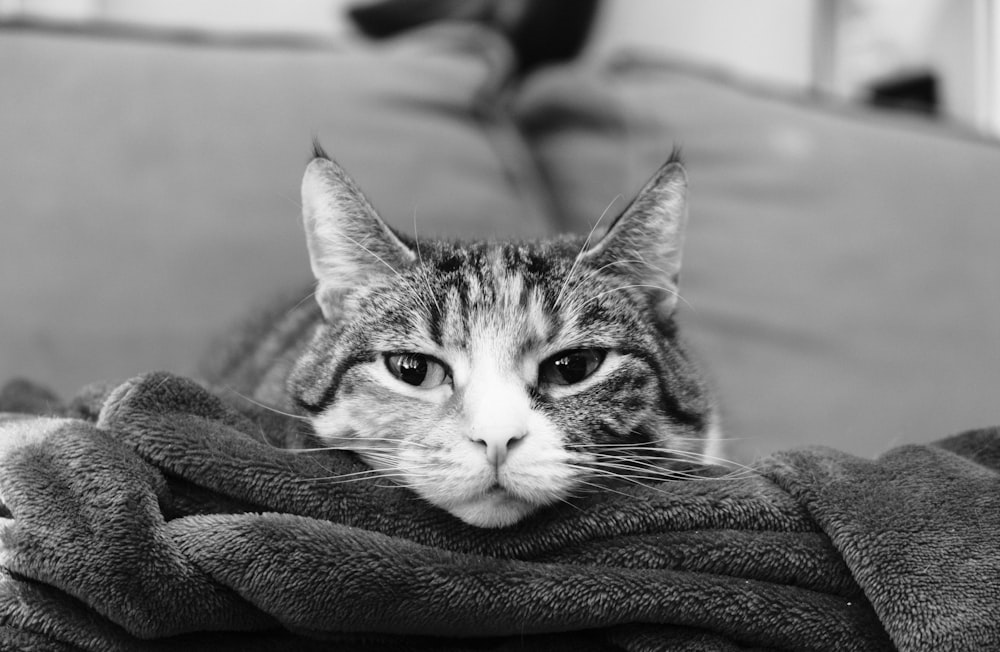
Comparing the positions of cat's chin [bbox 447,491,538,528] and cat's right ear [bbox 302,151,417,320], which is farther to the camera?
cat's right ear [bbox 302,151,417,320]

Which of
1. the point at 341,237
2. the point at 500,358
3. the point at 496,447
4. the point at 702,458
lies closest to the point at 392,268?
the point at 341,237

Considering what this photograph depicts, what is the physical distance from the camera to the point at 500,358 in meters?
0.86

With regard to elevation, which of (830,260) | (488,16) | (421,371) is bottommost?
(830,260)

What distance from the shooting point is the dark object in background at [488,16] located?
2.27 meters

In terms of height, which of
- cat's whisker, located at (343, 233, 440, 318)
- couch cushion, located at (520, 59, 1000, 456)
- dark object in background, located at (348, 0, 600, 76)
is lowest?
couch cushion, located at (520, 59, 1000, 456)

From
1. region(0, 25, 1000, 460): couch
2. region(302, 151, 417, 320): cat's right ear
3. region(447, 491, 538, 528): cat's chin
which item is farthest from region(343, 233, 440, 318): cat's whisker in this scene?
region(0, 25, 1000, 460): couch

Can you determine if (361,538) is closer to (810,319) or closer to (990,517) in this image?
(990,517)

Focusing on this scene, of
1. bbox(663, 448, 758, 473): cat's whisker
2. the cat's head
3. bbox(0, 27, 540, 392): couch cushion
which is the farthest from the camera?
bbox(0, 27, 540, 392): couch cushion

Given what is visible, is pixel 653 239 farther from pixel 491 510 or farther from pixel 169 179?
pixel 169 179

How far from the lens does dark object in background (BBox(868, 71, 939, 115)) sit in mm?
2426

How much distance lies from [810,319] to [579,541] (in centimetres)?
104

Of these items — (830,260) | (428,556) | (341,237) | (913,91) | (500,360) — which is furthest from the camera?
(913,91)

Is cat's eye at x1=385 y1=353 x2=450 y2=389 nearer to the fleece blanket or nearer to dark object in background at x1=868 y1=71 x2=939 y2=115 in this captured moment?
the fleece blanket

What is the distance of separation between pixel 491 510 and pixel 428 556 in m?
0.08
